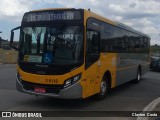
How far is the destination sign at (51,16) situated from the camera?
428 inches

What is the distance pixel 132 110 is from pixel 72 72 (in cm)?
235

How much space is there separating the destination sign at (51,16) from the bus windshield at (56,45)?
299 millimetres

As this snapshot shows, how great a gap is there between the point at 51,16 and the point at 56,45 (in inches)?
42.1

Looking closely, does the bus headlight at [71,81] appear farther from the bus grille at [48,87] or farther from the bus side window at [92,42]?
the bus side window at [92,42]

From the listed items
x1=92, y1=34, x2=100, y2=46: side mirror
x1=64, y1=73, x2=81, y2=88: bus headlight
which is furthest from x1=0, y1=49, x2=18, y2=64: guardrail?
x1=64, y1=73, x2=81, y2=88: bus headlight

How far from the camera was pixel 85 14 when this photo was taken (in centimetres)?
1095

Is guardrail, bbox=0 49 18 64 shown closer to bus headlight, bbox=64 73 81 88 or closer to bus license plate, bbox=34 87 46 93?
bus license plate, bbox=34 87 46 93

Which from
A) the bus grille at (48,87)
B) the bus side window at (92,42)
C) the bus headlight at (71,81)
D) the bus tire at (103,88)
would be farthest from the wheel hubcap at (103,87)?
the bus grille at (48,87)

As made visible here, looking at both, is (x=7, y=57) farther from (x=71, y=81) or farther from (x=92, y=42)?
(x=71, y=81)

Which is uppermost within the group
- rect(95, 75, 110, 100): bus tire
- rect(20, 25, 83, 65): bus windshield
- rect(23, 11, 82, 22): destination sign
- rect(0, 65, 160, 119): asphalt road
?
rect(23, 11, 82, 22): destination sign

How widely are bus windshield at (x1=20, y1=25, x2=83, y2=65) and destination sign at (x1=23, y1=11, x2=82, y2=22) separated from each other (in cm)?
30

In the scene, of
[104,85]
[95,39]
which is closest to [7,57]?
[104,85]

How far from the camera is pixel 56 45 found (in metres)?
10.7

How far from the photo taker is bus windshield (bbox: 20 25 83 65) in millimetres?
10562
